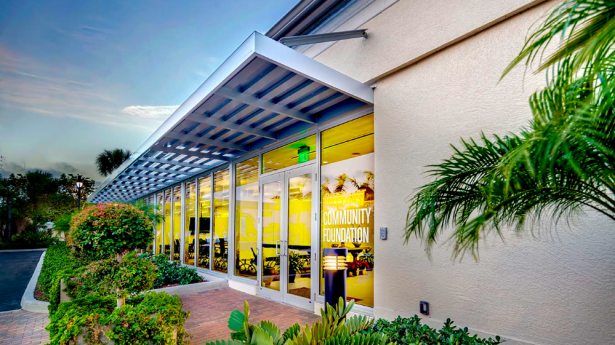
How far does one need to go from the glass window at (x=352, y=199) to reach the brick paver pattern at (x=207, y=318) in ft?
2.67

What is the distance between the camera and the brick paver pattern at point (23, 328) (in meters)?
4.96

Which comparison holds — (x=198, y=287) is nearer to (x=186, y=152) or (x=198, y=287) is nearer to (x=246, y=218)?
(x=246, y=218)

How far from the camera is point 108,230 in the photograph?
4.24m

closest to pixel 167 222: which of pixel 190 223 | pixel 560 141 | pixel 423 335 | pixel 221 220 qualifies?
pixel 190 223

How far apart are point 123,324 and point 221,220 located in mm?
6887

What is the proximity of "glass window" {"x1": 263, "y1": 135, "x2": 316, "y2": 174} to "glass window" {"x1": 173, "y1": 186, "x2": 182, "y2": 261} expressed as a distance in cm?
683

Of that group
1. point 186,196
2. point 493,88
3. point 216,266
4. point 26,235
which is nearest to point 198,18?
point 186,196

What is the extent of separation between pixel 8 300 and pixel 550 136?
1035 centimetres

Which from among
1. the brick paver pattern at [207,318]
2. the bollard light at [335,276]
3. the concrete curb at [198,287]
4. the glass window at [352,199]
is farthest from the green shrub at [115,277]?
the concrete curb at [198,287]

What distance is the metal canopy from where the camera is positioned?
14.5 feet

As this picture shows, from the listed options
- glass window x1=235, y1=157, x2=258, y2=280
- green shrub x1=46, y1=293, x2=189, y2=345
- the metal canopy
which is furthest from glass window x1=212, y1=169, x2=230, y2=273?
green shrub x1=46, y1=293, x2=189, y2=345

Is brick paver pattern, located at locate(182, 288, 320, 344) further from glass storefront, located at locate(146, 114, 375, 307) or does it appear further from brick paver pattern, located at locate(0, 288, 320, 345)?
glass storefront, located at locate(146, 114, 375, 307)

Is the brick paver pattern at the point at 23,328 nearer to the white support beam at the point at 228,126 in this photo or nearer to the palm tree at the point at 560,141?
the white support beam at the point at 228,126

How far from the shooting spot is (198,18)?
1483cm
